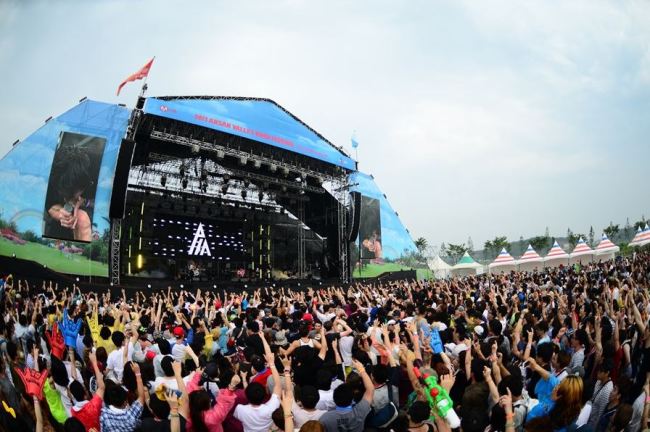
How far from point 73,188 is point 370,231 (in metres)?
14.3

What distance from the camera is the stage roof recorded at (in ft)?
51.2

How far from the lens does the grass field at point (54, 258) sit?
1388 cm

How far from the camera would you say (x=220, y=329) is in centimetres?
598

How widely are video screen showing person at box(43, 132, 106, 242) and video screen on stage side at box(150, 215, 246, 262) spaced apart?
4183 mm

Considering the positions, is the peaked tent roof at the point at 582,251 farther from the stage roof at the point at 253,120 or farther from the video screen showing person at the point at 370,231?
the stage roof at the point at 253,120

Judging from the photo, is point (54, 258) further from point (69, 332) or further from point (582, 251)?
point (582, 251)

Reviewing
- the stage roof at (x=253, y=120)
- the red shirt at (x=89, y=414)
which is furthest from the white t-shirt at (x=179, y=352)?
the stage roof at (x=253, y=120)

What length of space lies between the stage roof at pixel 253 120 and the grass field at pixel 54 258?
5.58 m

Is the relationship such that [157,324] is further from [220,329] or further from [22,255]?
[22,255]

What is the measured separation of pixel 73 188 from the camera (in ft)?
47.8

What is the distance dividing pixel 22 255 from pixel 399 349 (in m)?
14.5

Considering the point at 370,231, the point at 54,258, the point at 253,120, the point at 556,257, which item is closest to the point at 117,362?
the point at 54,258

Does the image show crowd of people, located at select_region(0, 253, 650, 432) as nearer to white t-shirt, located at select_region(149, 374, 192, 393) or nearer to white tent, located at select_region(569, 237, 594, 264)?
white t-shirt, located at select_region(149, 374, 192, 393)

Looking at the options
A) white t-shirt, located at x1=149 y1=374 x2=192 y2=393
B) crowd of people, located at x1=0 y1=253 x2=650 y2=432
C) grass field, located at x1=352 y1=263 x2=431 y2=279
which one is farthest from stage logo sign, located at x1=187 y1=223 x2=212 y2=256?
white t-shirt, located at x1=149 y1=374 x2=192 y2=393
